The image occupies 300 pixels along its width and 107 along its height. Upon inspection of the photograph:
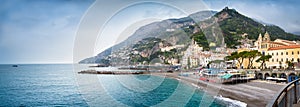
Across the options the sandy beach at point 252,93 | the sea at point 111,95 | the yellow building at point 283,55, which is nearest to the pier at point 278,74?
the sandy beach at point 252,93

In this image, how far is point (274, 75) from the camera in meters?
34.3

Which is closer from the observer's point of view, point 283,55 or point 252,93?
point 252,93

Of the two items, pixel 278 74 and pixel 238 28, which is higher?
pixel 238 28

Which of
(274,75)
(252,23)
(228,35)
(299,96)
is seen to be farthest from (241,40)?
(299,96)

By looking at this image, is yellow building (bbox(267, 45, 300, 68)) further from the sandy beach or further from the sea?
the sea

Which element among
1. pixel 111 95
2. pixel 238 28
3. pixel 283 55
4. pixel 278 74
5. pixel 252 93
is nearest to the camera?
pixel 252 93

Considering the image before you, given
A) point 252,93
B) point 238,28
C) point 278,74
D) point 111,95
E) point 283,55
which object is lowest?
point 111,95

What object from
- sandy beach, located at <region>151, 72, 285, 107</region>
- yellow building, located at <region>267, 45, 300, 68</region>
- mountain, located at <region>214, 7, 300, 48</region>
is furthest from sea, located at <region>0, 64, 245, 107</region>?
mountain, located at <region>214, 7, 300, 48</region>

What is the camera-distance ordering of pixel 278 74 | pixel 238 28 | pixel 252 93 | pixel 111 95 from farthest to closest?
pixel 238 28 → pixel 278 74 → pixel 111 95 → pixel 252 93

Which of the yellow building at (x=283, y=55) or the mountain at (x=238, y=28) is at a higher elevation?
the mountain at (x=238, y=28)

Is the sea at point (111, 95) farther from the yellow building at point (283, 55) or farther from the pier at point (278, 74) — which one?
the yellow building at point (283, 55)

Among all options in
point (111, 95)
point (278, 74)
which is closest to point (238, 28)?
point (278, 74)

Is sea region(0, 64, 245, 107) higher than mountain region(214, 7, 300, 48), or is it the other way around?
mountain region(214, 7, 300, 48)

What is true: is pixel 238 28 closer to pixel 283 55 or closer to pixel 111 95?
pixel 283 55
